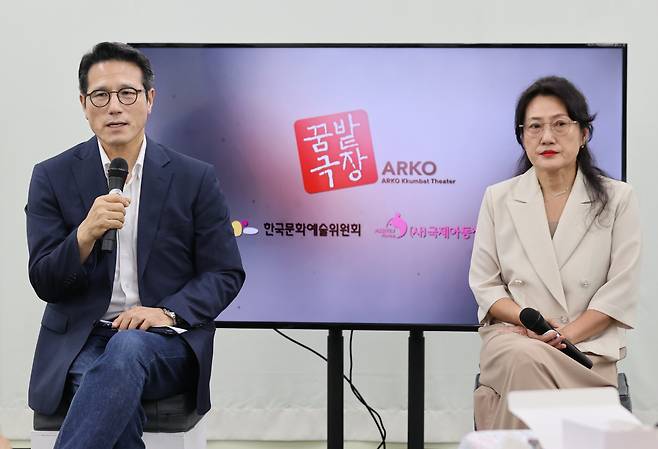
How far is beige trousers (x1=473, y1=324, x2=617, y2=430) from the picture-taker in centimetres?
247

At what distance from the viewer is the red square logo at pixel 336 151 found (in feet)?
10.4

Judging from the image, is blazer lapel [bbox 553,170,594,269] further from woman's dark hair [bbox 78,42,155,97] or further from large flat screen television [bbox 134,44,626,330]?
woman's dark hair [bbox 78,42,155,97]

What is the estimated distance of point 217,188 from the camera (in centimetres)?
280

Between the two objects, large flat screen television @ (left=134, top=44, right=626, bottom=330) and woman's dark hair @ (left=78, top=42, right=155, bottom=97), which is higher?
woman's dark hair @ (left=78, top=42, right=155, bottom=97)

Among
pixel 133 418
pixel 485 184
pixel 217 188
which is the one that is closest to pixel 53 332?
pixel 133 418

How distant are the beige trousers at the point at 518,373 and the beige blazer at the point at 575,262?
139mm

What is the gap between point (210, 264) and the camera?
2729mm

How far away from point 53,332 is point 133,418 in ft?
1.44

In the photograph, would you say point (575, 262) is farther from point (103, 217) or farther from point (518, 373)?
point (103, 217)

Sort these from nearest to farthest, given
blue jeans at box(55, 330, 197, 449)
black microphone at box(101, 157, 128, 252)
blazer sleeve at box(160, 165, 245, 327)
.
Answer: blue jeans at box(55, 330, 197, 449) < black microphone at box(101, 157, 128, 252) < blazer sleeve at box(160, 165, 245, 327)

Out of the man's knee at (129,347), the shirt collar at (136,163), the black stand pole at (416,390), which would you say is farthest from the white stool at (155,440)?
the black stand pole at (416,390)

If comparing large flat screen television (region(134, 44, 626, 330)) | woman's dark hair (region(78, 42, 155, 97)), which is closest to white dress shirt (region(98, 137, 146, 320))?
woman's dark hair (region(78, 42, 155, 97))

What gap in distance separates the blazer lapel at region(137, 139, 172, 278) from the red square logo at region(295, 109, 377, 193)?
58 cm

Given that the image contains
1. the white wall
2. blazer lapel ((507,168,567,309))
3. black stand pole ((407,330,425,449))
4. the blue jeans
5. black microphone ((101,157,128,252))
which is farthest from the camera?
the white wall
